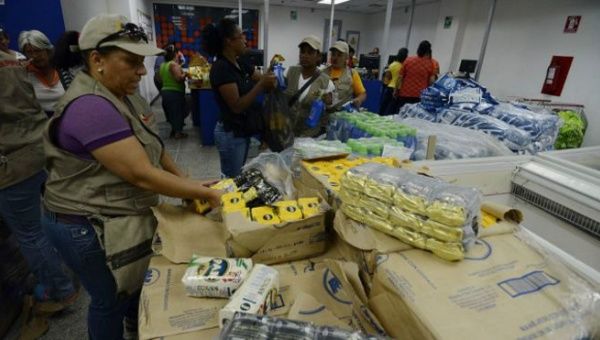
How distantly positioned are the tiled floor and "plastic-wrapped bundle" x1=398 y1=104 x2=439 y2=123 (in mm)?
2163

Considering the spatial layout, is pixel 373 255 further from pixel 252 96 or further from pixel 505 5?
pixel 505 5

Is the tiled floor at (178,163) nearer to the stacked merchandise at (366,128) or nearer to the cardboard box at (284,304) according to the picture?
the cardboard box at (284,304)

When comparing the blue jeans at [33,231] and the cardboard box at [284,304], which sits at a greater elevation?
the cardboard box at [284,304]

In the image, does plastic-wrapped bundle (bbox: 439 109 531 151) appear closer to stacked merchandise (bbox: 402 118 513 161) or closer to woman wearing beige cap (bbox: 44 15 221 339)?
stacked merchandise (bbox: 402 118 513 161)

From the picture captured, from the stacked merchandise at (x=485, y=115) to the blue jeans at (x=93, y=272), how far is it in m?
2.19

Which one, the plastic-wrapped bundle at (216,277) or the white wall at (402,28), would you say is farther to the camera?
the white wall at (402,28)

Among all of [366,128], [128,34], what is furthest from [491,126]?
[128,34]

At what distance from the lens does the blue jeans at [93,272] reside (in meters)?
1.02

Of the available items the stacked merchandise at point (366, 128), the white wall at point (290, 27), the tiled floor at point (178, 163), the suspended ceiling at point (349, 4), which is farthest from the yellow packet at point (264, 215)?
the white wall at point (290, 27)

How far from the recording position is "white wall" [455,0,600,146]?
4570 millimetres

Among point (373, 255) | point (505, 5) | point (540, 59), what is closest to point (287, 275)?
point (373, 255)

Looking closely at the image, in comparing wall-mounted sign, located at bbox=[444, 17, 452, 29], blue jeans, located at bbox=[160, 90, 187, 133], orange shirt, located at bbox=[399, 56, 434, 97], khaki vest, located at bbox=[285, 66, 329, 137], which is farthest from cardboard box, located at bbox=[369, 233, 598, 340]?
wall-mounted sign, located at bbox=[444, 17, 452, 29]

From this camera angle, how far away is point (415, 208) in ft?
2.62

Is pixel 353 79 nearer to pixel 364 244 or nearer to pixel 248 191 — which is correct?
pixel 248 191
